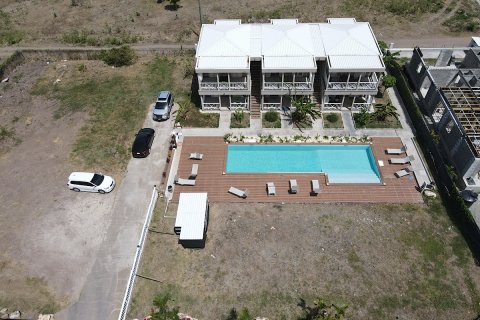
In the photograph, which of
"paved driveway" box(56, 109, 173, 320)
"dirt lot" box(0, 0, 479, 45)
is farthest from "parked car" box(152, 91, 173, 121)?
"dirt lot" box(0, 0, 479, 45)

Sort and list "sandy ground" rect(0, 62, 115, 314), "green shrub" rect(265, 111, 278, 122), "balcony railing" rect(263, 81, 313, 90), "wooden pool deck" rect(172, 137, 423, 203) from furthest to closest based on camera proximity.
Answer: "green shrub" rect(265, 111, 278, 122) → "balcony railing" rect(263, 81, 313, 90) → "wooden pool deck" rect(172, 137, 423, 203) → "sandy ground" rect(0, 62, 115, 314)

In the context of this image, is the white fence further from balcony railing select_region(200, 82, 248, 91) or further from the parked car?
balcony railing select_region(200, 82, 248, 91)

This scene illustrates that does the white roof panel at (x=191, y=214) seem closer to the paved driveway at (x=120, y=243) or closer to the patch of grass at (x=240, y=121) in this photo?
the paved driveway at (x=120, y=243)

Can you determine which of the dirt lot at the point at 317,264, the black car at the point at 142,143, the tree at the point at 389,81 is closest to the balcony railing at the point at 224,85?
the black car at the point at 142,143

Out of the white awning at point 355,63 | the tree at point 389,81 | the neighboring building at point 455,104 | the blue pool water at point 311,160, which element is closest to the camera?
the neighboring building at point 455,104

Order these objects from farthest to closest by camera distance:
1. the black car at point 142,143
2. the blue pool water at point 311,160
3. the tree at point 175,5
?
the tree at point 175,5 < the black car at point 142,143 < the blue pool water at point 311,160

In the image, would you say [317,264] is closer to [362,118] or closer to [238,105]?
[362,118]

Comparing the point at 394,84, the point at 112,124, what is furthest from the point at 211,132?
the point at 394,84
